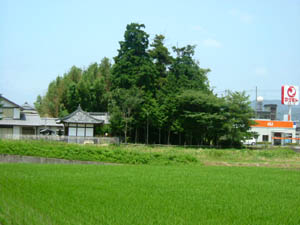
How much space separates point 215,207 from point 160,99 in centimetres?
2807

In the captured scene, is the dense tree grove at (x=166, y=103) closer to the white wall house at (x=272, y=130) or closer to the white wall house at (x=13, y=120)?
the white wall house at (x=13, y=120)

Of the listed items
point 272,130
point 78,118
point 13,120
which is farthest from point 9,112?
point 272,130

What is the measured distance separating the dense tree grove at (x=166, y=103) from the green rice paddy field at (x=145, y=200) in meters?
20.4

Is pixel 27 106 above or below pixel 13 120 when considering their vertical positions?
above

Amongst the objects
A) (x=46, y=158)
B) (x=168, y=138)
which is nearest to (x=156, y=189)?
(x=46, y=158)

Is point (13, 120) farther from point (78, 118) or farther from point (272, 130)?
point (272, 130)

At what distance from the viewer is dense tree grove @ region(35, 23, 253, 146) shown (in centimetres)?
3478

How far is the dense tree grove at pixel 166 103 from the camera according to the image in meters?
34.8

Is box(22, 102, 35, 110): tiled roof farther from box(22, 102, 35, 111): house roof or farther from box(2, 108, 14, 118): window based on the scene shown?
box(2, 108, 14, 118): window

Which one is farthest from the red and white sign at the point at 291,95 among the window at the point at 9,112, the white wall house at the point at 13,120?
the window at the point at 9,112

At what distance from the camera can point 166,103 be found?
1427 inches

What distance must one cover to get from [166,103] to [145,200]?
26766 millimetres

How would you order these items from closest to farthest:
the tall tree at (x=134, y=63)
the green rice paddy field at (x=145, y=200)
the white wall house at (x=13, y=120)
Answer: the green rice paddy field at (x=145, y=200) < the white wall house at (x=13, y=120) < the tall tree at (x=134, y=63)

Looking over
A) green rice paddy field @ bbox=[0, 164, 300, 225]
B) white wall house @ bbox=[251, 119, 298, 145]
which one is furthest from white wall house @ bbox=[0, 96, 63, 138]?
white wall house @ bbox=[251, 119, 298, 145]
